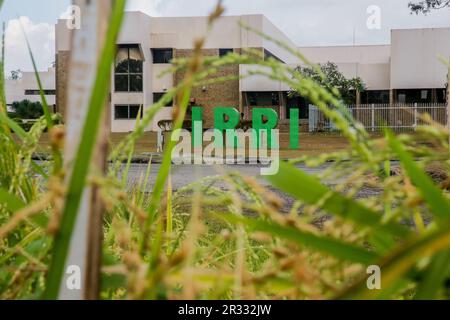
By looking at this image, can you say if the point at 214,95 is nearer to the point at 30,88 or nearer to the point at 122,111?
the point at 122,111

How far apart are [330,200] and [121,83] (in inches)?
1790

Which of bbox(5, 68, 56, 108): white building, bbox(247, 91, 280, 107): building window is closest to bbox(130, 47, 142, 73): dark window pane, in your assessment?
bbox(247, 91, 280, 107): building window

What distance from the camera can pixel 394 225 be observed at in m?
0.56

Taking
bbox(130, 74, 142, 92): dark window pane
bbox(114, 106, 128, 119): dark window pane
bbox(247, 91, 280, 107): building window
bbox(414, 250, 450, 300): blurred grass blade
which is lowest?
bbox(414, 250, 450, 300): blurred grass blade

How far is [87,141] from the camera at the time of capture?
1.57 ft

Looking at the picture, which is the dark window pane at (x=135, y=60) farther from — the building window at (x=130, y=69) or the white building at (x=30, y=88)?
the white building at (x=30, y=88)

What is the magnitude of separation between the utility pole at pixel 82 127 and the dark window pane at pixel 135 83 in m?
44.9

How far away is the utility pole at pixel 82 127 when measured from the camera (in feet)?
1.66

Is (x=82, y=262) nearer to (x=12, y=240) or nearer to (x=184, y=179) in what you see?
(x=12, y=240)

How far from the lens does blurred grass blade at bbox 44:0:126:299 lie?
48cm

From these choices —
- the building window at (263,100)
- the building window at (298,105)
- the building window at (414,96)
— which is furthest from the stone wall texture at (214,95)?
the building window at (414,96)

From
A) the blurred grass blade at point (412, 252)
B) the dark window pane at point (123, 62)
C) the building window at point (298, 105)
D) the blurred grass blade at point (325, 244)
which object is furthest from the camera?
the building window at point (298, 105)

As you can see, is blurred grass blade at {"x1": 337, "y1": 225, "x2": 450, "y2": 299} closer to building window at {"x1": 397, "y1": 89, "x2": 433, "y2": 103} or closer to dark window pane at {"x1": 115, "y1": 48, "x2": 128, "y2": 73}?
building window at {"x1": 397, "y1": 89, "x2": 433, "y2": 103}

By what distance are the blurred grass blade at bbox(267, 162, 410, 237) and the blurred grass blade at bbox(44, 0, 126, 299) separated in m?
0.16
